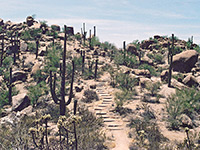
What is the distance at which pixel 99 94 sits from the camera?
58.6ft

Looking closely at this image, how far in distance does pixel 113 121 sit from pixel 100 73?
13.5 m

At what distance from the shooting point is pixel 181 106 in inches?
480

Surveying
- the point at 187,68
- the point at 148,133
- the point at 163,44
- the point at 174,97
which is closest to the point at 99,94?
the point at 174,97

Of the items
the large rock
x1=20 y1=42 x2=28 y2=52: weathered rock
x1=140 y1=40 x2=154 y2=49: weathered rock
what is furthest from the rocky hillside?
x1=140 y1=40 x2=154 y2=49: weathered rock

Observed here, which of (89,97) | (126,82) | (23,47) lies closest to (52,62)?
(89,97)

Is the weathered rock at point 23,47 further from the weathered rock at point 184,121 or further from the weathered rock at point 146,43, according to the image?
the weathered rock at point 184,121

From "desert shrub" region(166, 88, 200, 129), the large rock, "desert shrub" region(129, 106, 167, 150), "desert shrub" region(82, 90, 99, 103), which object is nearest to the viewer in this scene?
"desert shrub" region(129, 106, 167, 150)

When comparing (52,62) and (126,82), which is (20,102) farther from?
(52,62)

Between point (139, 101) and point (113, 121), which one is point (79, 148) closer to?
point (113, 121)

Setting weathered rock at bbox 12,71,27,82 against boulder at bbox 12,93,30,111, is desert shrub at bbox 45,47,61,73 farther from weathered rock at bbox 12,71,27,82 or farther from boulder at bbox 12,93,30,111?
boulder at bbox 12,93,30,111

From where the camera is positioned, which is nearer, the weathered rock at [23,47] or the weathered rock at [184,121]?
the weathered rock at [184,121]

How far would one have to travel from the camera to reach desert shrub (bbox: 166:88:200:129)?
1166 cm

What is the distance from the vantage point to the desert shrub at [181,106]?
38.3 feet

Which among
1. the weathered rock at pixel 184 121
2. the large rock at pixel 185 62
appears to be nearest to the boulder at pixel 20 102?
the weathered rock at pixel 184 121
